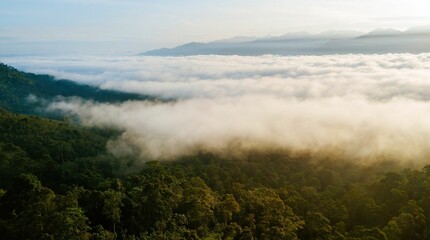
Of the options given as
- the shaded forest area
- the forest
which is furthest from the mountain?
the shaded forest area

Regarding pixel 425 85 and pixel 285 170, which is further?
pixel 425 85

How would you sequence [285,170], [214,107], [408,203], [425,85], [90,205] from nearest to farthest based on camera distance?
[90,205], [408,203], [285,170], [425,85], [214,107]

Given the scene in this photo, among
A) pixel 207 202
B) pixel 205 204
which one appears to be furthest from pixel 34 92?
pixel 205 204

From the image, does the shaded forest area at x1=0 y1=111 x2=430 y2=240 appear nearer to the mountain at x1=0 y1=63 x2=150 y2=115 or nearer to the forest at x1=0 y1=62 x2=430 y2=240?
the forest at x1=0 y1=62 x2=430 y2=240

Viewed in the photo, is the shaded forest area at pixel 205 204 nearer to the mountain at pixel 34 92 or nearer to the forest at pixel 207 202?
the forest at pixel 207 202

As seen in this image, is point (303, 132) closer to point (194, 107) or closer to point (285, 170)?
point (285, 170)

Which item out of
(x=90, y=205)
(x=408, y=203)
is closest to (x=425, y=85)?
(x=408, y=203)

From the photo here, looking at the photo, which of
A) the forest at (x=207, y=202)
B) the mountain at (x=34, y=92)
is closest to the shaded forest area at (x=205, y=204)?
the forest at (x=207, y=202)
